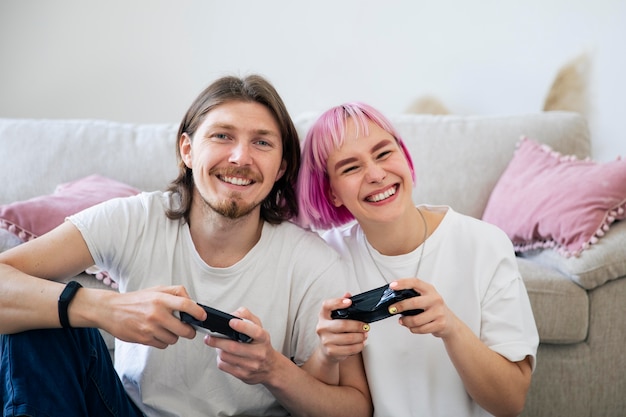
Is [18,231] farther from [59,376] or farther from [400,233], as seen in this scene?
[400,233]

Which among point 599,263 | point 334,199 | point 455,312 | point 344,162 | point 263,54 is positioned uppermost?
point 263,54

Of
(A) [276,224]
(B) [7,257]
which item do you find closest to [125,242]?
(B) [7,257]

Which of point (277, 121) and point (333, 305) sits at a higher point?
point (277, 121)

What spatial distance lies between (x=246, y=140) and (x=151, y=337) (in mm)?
492

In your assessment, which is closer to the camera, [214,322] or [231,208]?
[214,322]

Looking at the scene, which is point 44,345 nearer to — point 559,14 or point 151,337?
point 151,337

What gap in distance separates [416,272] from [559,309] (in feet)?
2.37

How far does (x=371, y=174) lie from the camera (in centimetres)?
149

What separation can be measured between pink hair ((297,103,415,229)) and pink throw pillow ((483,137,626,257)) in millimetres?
760

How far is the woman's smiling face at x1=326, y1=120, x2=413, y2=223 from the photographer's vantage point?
150cm

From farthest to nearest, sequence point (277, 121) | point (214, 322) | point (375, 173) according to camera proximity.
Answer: point (277, 121) → point (375, 173) → point (214, 322)

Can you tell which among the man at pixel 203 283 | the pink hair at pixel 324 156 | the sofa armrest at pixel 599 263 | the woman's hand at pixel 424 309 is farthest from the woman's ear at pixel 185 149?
the sofa armrest at pixel 599 263

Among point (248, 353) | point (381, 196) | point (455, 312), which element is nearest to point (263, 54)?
point (381, 196)

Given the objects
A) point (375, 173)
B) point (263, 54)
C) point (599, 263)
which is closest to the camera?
point (375, 173)
